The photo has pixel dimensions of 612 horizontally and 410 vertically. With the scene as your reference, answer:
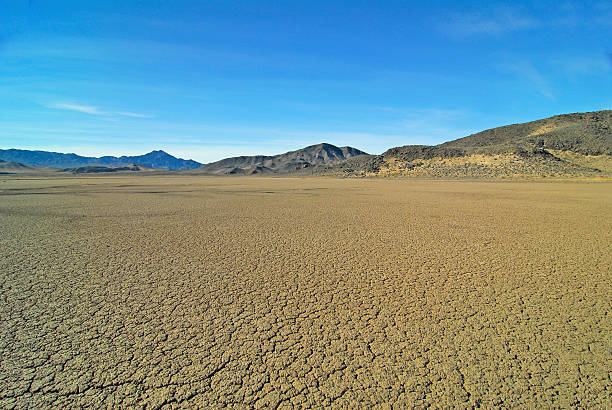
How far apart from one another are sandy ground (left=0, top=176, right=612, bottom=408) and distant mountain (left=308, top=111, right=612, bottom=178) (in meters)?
55.9

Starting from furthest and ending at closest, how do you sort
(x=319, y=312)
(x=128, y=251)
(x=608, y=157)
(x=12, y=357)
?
(x=608, y=157) < (x=128, y=251) < (x=319, y=312) < (x=12, y=357)

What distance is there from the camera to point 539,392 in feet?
8.73

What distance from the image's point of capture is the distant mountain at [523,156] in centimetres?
5622

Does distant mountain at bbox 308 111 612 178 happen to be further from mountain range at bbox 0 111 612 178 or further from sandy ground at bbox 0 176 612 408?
sandy ground at bbox 0 176 612 408

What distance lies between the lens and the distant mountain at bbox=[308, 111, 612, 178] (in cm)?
5622

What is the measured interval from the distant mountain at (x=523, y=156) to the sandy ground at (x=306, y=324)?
5588cm

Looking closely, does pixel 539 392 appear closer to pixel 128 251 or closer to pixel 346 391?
pixel 346 391

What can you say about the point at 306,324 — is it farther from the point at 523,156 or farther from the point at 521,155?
the point at 521,155

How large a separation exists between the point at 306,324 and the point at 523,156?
71774mm

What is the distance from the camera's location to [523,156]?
198ft

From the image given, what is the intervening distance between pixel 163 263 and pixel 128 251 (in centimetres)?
153

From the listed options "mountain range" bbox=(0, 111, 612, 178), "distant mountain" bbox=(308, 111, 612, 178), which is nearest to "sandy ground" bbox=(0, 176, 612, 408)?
"distant mountain" bbox=(308, 111, 612, 178)

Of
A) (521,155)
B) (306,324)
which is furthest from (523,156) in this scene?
(306,324)

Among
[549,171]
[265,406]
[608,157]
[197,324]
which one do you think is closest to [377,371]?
[265,406]
